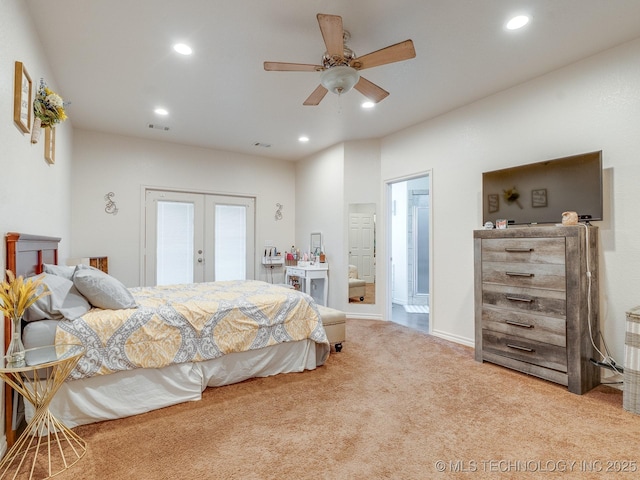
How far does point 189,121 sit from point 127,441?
145 inches

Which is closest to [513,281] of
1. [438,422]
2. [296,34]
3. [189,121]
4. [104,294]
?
[438,422]

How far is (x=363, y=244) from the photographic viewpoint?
4988 millimetres

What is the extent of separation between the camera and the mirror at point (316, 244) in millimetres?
5535

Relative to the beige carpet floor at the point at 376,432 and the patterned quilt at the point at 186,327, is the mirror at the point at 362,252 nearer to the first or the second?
the patterned quilt at the point at 186,327

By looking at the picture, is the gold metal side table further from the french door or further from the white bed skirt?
the french door

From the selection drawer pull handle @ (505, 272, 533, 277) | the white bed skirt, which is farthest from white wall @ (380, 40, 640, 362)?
the white bed skirt

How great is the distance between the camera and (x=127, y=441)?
191cm

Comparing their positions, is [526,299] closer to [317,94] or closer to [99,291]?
[317,94]

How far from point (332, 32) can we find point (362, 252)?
3.37 m

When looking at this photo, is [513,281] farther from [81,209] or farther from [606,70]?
[81,209]

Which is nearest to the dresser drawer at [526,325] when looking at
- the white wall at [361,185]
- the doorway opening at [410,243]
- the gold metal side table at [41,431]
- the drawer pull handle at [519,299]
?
the drawer pull handle at [519,299]

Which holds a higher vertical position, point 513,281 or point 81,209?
point 81,209

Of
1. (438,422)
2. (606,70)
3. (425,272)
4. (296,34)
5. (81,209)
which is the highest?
(296,34)

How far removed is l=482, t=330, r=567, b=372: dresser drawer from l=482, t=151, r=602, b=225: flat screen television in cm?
108
